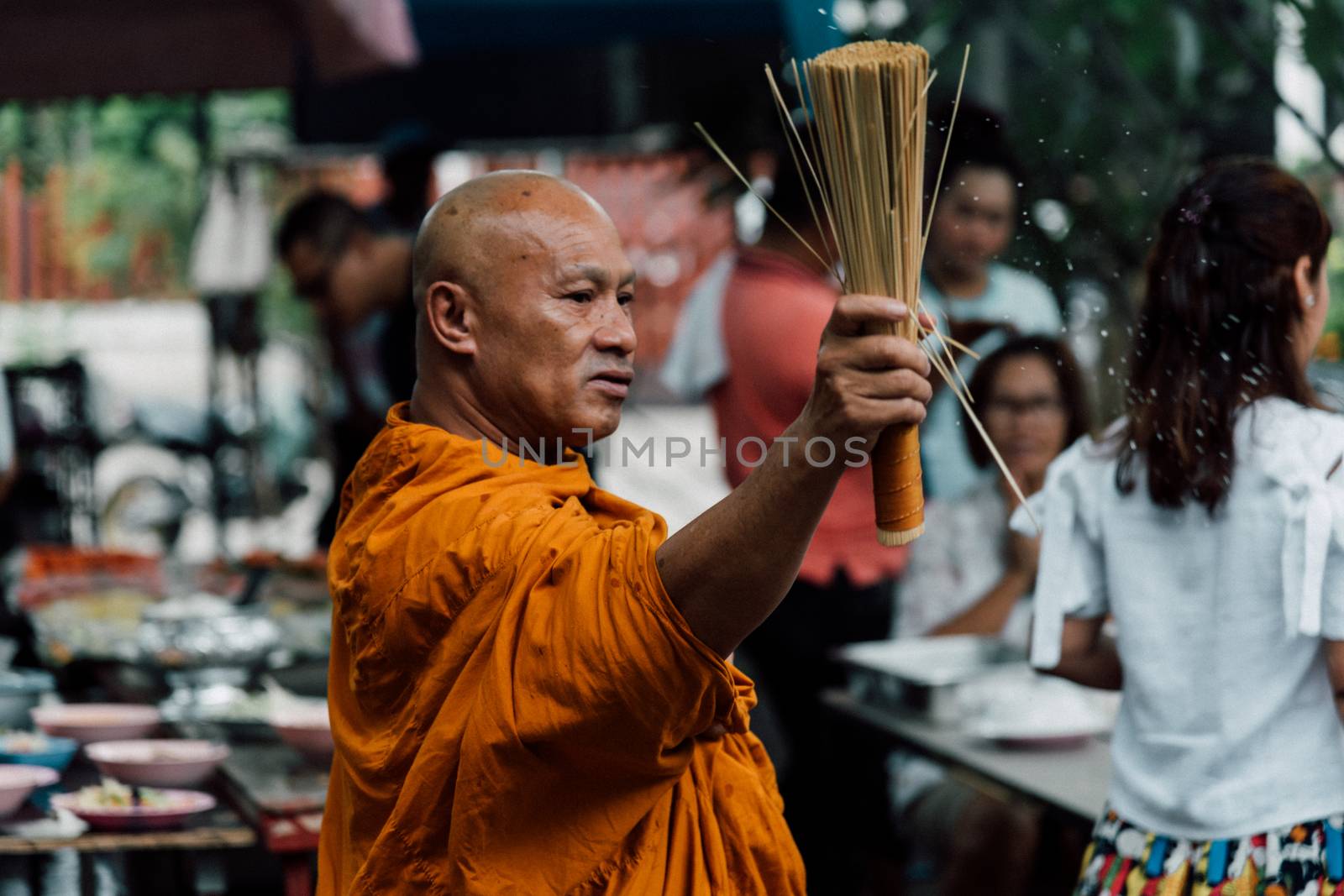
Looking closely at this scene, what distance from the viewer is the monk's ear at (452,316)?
67.4 inches

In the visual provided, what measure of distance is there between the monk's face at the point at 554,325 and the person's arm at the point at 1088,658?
1156mm

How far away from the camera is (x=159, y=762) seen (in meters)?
2.75

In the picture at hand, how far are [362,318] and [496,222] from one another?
3898 mm

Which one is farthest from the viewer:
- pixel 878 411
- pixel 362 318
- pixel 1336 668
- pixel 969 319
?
pixel 362 318

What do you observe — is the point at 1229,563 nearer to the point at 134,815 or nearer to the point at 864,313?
the point at 864,313

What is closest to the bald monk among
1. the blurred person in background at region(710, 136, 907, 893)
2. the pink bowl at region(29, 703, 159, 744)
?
the pink bowl at region(29, 703, 159, 744)

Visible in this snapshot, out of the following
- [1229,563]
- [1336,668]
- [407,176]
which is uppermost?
[407,176]

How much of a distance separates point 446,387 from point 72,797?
54.4 inches

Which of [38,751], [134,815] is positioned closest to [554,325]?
[134,815]

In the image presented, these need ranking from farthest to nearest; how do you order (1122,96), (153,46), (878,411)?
1. (153,46)
2. (1122,96)
3. (878,411)

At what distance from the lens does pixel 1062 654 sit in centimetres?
257

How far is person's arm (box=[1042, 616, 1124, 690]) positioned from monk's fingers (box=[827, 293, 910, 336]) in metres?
1.37

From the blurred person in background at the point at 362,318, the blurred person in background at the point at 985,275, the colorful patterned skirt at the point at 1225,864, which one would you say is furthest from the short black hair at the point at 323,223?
the colorful patterned skirt at the point at 1225,864

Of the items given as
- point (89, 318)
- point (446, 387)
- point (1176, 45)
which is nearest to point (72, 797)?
point (446, 387)
